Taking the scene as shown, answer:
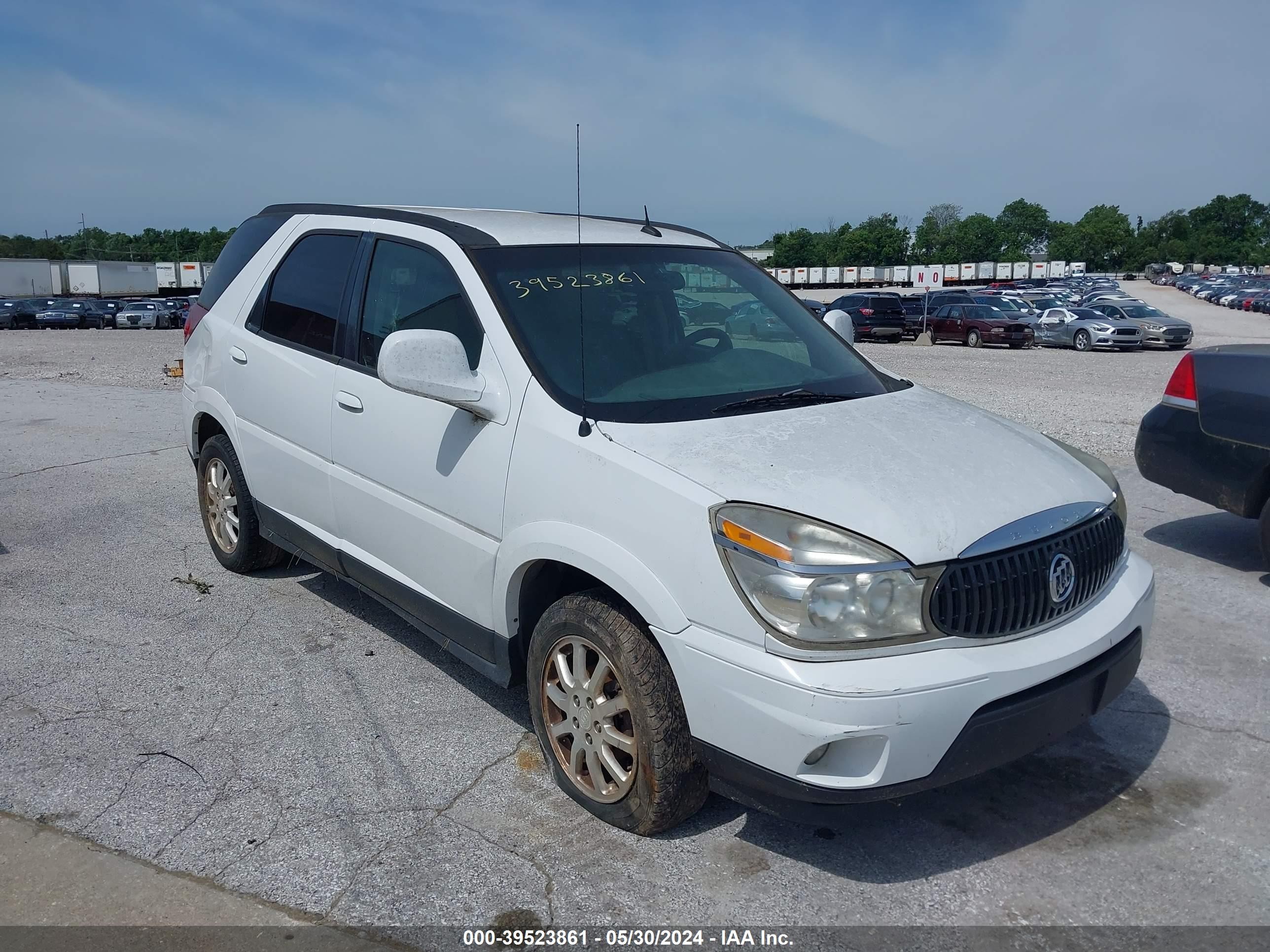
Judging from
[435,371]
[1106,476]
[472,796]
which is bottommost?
[472,796]

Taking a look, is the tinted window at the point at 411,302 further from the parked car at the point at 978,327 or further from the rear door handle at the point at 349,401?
the parked car at the point at 978,327

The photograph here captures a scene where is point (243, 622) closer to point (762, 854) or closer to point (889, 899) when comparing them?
point (762, 854)

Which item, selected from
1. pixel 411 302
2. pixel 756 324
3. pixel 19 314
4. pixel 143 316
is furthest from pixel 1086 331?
pixel 19 314

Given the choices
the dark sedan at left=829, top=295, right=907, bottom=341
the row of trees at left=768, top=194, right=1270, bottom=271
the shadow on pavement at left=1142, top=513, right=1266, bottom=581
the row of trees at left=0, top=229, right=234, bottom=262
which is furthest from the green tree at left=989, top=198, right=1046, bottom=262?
the shadow on pavement at left=1142, top=513, right=1266, bottom=581

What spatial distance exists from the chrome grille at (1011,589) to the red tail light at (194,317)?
14.6 ft

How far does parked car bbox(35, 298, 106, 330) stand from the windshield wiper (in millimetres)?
50372

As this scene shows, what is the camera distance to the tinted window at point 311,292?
4.50 meters

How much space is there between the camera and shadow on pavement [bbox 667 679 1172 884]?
3.16 meters

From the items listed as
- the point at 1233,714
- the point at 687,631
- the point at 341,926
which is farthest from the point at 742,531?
the point at 1233,714

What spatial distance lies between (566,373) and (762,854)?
1.69 metres

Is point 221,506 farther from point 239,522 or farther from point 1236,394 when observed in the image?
point 1236,394

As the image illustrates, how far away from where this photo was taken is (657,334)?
3861 mm

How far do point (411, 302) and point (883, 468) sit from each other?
6.75ft

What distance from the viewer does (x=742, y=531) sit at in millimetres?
2781
